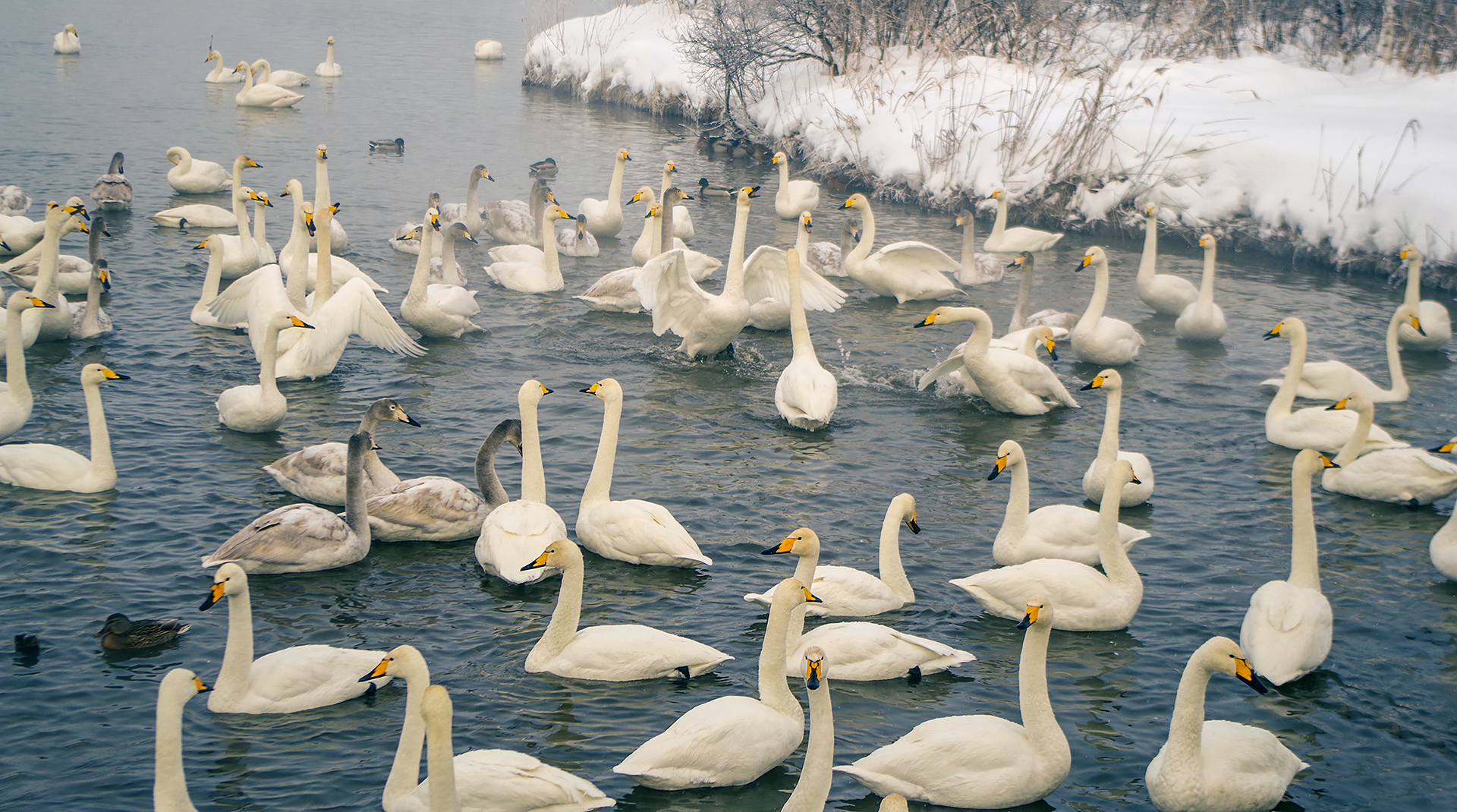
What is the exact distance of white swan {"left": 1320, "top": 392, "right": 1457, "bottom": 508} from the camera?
9.86m

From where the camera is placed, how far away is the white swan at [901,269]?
15891 millimetres

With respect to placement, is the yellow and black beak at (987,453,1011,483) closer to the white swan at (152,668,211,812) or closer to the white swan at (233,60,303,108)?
the white swan at (152,668,211,812)

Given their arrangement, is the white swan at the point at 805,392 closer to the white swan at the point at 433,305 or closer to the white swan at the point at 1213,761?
the white swan at the point at 433,305

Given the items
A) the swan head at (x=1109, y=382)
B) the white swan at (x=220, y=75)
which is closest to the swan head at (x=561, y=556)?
the swan head at (x=1109, y=382)

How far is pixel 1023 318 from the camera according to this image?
563 inches

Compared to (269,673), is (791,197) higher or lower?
higher

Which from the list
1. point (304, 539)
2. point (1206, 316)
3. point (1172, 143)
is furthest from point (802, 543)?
point (1172, 143)

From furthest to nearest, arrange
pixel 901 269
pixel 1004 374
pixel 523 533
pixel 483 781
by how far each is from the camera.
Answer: pixel 901 269, pixel 1004 374, pixel 523 533, pixel 483 781

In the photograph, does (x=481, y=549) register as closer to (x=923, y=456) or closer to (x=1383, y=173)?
(x=923, y=456)

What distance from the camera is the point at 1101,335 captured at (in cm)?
1335

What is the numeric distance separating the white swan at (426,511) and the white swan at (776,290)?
5603 millimetres

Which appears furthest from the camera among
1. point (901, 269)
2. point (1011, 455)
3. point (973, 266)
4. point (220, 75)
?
point (220, 75)

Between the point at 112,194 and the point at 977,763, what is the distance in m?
16.2

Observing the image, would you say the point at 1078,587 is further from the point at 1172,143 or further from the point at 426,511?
the point at 1172,143
